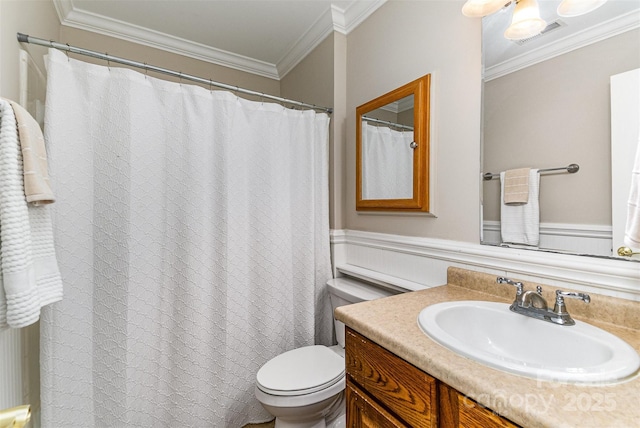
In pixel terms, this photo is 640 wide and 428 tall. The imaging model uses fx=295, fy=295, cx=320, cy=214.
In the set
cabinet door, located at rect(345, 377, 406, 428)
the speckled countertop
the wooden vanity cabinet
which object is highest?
the speckled countertop

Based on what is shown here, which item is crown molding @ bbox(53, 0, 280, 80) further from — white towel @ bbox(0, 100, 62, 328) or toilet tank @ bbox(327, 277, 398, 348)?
toilet tank @ bbox(327, 277, 398, 348)

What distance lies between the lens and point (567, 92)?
0.95 meters

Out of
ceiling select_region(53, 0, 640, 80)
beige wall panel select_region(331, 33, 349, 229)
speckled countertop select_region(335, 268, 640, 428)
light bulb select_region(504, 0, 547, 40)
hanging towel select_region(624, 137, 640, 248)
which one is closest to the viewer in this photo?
speckled countertop select_region(335, 268, 640, 428)

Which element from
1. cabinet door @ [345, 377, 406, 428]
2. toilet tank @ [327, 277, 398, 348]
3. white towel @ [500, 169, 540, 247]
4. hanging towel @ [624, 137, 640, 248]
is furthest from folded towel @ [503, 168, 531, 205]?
cabinet door @ [345, 377, 406, 428]

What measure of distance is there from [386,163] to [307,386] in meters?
1.15

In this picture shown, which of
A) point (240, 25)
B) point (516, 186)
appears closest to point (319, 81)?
point (240, 25)

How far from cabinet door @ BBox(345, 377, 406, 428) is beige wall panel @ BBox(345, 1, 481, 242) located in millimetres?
738

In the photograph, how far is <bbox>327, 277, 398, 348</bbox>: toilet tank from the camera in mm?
1532

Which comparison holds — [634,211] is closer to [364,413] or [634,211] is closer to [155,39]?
[364,413]

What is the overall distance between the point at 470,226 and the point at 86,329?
5.46ft

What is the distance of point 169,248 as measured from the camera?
4.64 feet

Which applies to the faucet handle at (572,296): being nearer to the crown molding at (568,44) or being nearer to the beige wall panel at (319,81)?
the crown molding at (568,44)

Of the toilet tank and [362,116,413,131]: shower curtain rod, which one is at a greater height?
[362,116,413,131]: shower curtain rod

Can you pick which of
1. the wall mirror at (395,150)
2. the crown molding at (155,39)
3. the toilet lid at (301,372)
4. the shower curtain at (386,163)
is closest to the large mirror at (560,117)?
the wall mirror at (395,150)
